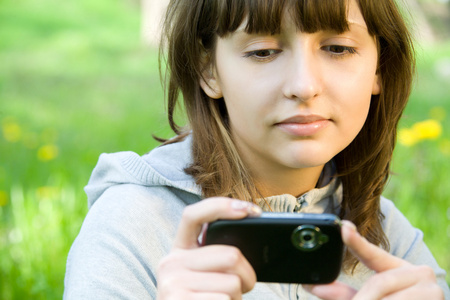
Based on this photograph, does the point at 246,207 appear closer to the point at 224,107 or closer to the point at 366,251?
the point at 366,251

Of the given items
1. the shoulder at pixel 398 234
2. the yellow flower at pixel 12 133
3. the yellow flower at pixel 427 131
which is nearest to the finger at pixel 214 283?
the shoulder at pixel 398 234

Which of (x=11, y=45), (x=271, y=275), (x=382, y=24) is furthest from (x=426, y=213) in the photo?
(x=11, y=45)

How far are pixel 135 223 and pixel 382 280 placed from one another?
0.70 m

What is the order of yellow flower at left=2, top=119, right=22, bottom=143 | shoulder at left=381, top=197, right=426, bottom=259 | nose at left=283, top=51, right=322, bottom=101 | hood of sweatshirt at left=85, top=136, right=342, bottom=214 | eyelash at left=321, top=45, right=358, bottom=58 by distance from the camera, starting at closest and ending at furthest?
nose at left=283, top=51, right=322, bottom=101, eyelash at left=321, top=45, right=358, bottom=58, hood of sweatshirt at left=85, top=136, right=342, bottom=214, shoulder at left=381, top=197, right=426, bottom=259, yellow flower at left=2, top=119, right=22, bottom=143

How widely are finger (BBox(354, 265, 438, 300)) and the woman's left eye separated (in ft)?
1.98

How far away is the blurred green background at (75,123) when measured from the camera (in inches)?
106

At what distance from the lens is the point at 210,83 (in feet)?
5.64

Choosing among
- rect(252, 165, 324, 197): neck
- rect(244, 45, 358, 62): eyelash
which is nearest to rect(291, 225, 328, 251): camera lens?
rect(244, 45, 358, 62): eyelash

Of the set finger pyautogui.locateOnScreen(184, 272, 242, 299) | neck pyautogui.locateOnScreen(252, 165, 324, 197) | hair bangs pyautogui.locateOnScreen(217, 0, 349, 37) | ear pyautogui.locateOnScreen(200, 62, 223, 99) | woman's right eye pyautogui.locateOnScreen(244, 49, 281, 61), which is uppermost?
hair bangs pyautogui.locateOnScreen(217, 0, 349, 37)

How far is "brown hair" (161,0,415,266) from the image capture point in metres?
1.48

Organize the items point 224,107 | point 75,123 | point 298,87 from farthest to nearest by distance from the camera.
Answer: point 75,123, point 224,107, point 298,87

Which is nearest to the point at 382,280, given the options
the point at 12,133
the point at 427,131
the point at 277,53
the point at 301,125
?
the point at 301,125

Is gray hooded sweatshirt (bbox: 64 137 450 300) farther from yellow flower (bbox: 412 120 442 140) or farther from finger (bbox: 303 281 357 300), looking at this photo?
yellow flower (bbox: 412 120 442 140)

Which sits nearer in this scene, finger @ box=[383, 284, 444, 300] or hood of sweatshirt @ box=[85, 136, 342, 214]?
finger @ box=[383, 284, 444, 300]
